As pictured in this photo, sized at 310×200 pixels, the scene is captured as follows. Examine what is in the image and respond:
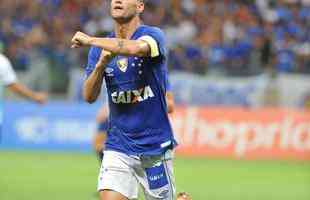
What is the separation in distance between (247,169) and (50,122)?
5063 millimetres

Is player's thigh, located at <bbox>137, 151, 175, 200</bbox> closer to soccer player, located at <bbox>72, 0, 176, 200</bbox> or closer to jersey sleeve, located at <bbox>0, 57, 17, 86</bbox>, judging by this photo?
soccer player, located at <bbox>72, 0, 176, 200</bbox>

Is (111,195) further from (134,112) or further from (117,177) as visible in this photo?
(134,112)

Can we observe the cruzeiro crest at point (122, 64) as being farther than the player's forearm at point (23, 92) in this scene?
No

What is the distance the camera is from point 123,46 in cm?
700

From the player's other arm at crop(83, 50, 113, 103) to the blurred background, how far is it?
10.4 metres

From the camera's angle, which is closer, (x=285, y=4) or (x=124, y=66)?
(x=124, y=66)

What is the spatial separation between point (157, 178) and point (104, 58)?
48.6 inches

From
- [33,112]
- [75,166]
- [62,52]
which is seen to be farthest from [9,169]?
[62,52]

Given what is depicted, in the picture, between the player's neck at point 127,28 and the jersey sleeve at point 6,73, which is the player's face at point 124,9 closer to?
the player's neck at point 127,28

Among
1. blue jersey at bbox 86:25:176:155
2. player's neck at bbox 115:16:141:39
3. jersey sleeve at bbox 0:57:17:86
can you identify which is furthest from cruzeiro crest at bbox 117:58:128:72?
jersey sleeve at bbox 0:57:17:86

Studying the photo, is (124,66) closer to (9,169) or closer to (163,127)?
(163,127)

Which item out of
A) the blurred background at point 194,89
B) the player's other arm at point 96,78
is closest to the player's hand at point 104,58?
the player's other arm at point 96,78

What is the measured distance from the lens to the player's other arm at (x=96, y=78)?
23.2ft

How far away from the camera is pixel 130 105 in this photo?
7613 millimetres
